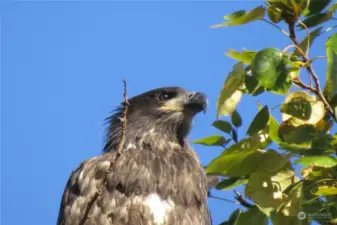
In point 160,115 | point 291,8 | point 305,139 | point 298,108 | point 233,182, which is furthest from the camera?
point 160,115

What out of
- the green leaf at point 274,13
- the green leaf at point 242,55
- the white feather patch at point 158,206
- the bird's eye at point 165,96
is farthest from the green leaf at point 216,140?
the bird's eye at point 165,96

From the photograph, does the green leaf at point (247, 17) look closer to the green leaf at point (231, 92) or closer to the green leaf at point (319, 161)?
the green leaf at point (231, 92)

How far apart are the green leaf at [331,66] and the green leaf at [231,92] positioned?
1.55 ft

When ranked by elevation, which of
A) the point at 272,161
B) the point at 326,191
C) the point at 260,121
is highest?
the point at 260,121

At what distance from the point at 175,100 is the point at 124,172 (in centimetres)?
121

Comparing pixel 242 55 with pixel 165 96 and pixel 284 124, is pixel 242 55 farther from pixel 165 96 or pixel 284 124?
pixel 165 96

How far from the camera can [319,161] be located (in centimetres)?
316

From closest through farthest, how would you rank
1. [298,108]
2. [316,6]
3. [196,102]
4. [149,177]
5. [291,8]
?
[291,8] → [298,108] → [316,6] → [149,177] → [196,102]

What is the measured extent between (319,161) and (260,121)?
2.13 ft

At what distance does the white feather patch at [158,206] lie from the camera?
16.5 ft

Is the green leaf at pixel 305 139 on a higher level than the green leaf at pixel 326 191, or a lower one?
higher

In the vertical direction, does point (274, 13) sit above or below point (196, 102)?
above

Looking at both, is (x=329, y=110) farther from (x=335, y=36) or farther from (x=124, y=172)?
(x=124, y=172)

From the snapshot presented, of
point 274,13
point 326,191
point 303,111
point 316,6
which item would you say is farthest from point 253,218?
point 316,6
